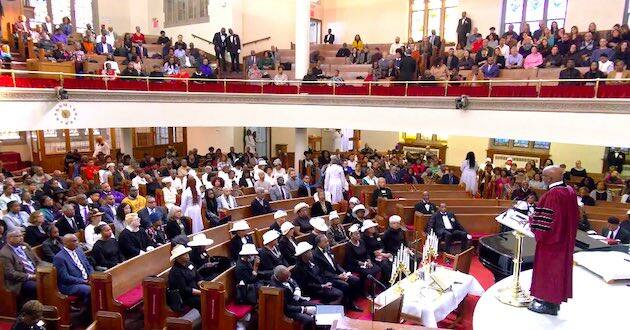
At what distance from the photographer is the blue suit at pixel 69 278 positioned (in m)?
5.46

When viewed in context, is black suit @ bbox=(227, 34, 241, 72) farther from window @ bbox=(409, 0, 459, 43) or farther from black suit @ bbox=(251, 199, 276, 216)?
black suit @ bbox=(251, 199, 276, 216)

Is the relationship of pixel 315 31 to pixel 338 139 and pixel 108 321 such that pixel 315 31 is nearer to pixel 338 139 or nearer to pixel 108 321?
pixel 338 139

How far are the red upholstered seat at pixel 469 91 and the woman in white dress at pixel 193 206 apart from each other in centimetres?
678

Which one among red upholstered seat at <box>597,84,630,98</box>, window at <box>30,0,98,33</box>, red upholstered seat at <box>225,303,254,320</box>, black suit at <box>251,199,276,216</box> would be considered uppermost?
window at <box>30,0,98,33</box>

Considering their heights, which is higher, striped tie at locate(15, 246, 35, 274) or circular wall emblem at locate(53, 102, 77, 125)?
circular wall emblem at locate(53, 102, 77, 125)

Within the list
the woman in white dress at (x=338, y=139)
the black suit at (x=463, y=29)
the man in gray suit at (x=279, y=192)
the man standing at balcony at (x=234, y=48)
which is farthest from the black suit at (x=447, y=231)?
the woman in white dress at (x=338, y=139)

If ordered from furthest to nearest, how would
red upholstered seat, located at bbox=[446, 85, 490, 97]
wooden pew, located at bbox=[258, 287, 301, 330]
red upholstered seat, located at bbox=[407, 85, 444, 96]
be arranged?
red upholstered seat, located at bbox=[407, 85, 444, 96]
red upholstered seat, located at bbox=[446, 85, 490, 97]
wooden pew, located at bbox=[258, 287, 301, 330]

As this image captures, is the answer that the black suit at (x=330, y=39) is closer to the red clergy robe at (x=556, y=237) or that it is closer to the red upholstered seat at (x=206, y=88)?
the red upholstered seat at (x=206, y=88)

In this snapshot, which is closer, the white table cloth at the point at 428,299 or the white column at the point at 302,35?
the white table cloth at the point at 428,299

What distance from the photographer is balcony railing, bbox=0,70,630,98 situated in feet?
30.9

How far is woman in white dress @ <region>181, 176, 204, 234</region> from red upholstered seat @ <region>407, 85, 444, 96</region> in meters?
6.52

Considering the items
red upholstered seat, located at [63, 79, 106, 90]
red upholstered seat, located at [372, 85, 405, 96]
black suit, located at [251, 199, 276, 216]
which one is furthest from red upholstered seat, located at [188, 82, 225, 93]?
black suit, located at [251, 199, 276, 216]

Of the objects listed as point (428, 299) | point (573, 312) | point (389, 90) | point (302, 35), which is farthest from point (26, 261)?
point (302, 35)

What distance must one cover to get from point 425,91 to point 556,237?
8.43 metres
